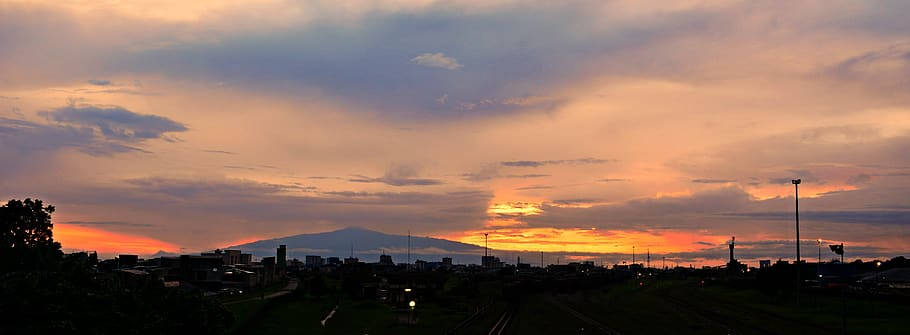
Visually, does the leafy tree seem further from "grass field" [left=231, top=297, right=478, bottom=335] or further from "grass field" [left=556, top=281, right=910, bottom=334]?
"grass field" [left=556, top=281, right=910, bottom=334]

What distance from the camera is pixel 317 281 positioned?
170m

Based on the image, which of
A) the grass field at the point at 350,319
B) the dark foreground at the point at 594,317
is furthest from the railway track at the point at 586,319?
the grass field at the point at 350,319

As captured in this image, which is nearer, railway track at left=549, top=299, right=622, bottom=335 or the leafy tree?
the leafy tree

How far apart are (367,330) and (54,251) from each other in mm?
36163

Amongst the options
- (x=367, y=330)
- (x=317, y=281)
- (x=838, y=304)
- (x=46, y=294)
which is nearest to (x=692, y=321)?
(x=838, y=304)

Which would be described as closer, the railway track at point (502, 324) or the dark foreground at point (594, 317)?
the dark foreground at point (594, 317)

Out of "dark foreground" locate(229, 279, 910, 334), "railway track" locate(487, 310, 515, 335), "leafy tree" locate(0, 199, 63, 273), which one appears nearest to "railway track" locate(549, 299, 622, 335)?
"dark foreground" locate(229, 279, 910, 334)

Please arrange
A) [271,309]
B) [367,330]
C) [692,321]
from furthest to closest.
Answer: [271,309], [692,321], [367,330]

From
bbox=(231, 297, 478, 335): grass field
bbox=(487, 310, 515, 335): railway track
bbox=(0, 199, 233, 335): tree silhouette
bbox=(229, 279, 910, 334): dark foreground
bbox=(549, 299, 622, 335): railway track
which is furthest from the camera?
bbox=(549, 299, 622, 335): railway track

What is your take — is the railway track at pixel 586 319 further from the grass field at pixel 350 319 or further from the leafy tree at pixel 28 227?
the leafy tree at pixel 28 227

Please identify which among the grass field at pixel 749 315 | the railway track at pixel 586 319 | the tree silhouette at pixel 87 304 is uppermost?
the tree silhouette at pixel 87 304

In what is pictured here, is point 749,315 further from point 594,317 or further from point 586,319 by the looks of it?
point 586,319

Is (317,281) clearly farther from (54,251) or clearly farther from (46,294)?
(46,294)

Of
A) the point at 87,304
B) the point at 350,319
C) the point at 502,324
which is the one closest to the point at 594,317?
the point at 502,324
